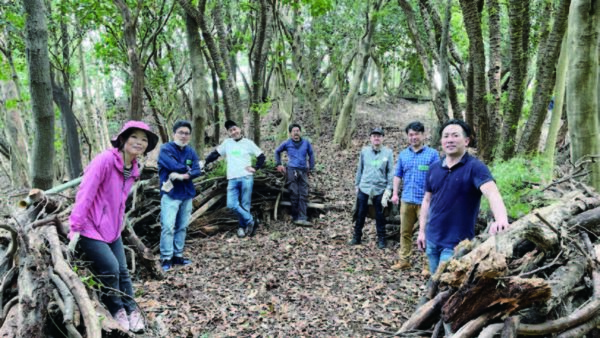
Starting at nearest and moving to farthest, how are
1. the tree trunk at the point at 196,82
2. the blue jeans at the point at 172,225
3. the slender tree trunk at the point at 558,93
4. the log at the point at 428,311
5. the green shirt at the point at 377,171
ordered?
the log at the point at 428,311 < the blue jeans at the point at 172,225 < the slender tree trunk at the point at 558,93 < the green shirt at the point at 377,171 < the tree trunk at the point at 196,82

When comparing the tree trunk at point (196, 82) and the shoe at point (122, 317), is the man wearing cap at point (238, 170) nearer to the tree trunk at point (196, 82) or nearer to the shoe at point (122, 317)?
the tree trunk at point (196, 82)

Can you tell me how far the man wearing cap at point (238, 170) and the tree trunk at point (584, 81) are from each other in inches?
193

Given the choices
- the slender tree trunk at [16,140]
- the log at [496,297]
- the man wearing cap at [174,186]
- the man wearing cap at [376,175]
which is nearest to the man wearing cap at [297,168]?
the man wearing cap at [376,175]

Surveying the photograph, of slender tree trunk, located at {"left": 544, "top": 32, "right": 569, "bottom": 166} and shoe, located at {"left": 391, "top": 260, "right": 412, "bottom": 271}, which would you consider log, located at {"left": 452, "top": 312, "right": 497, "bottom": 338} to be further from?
slender tree trunk, located at {"left": 544, "top": 32, "right": 569, "bottom": 166}

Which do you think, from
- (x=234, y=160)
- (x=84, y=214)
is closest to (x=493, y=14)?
(x=234, y=160)

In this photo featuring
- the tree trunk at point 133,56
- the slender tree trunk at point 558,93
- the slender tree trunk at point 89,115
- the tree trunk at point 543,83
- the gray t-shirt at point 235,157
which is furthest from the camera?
the slender tree trunk at point 89,115

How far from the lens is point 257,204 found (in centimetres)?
839

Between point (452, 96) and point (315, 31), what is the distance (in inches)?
342

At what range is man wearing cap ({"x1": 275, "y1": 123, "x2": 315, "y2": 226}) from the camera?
816 cm

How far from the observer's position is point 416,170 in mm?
5656

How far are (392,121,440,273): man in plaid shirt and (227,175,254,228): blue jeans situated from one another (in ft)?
9.41

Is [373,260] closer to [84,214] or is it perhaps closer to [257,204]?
[257,204]

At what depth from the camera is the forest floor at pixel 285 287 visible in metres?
4.34

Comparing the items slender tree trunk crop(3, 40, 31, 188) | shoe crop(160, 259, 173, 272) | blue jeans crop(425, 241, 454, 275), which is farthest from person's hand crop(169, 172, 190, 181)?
slender tree trunk crop(3, 40, 31, 188)
